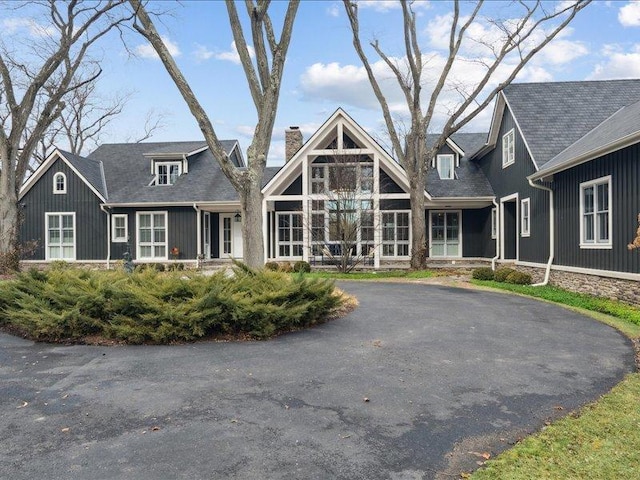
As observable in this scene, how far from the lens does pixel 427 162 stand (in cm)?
1808

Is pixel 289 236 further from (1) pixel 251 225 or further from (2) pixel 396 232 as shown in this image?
(1) pixel 251 225

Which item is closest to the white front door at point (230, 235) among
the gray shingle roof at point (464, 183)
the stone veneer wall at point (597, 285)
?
the gray shingle roof at point (464, 183)

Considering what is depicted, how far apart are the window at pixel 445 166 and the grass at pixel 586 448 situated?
56.1 ft

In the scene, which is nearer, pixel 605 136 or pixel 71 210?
pixel 605 136

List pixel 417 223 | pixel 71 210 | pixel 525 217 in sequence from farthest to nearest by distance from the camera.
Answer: pixel 71 210 < pixel 417 223 < pixel 525 217

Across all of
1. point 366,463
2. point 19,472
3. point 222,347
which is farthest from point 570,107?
point 19,472

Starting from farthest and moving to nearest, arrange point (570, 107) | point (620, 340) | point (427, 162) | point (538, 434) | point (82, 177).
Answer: point (82, 177) < point (427, 162) < point (570, 107) < point (620, 340) < point (538, 434)

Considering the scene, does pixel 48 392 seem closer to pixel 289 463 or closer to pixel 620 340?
pixel 289 463

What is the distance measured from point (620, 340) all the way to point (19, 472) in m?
7.97

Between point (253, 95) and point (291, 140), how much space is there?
10.9m

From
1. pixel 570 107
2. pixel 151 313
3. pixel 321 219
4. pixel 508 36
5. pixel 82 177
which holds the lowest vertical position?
pixel 151 313

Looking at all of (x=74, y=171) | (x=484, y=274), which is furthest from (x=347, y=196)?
(x=74, y=171)

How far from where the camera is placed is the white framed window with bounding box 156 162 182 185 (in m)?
22.0

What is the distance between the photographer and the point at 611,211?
10680mm
